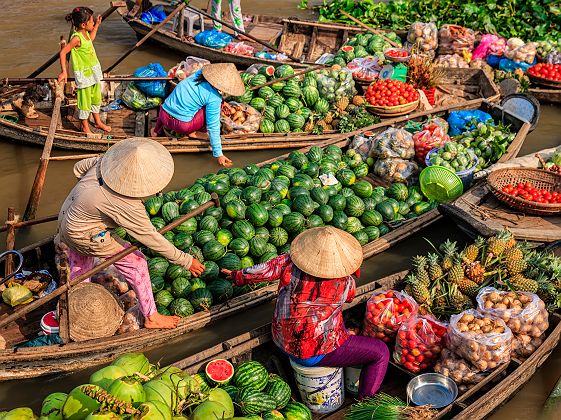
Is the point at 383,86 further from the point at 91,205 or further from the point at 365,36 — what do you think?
the point at 91,205

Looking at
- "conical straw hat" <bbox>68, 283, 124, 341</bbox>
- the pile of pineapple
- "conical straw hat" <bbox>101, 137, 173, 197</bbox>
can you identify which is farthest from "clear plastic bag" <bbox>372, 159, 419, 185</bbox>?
"conical straw hat" <bbox>68, 283, 124, 341</bbox>

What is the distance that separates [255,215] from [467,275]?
2042 millimetres

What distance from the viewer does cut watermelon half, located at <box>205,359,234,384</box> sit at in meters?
4.29

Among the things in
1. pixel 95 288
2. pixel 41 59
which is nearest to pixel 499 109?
pixel 95 288

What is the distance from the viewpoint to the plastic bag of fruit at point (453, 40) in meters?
11.0

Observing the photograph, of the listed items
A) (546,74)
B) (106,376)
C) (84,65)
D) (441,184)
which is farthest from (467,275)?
(546,74)

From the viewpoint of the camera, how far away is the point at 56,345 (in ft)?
16.2

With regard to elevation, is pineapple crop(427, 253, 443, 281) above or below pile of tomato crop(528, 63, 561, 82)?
below

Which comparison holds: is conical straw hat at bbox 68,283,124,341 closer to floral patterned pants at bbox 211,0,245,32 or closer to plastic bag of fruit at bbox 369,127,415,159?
plastic bag of fruit at bbox 369,127,415,159

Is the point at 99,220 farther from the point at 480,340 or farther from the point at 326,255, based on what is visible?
the point at 480,340

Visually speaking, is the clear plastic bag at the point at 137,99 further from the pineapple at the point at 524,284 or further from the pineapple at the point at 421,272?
the pineapple at the point at 524,284

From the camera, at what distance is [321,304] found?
165 inches

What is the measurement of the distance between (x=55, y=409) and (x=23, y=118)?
6.55 meters

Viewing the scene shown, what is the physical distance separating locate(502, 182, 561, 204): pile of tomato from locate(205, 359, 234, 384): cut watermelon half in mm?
3795
